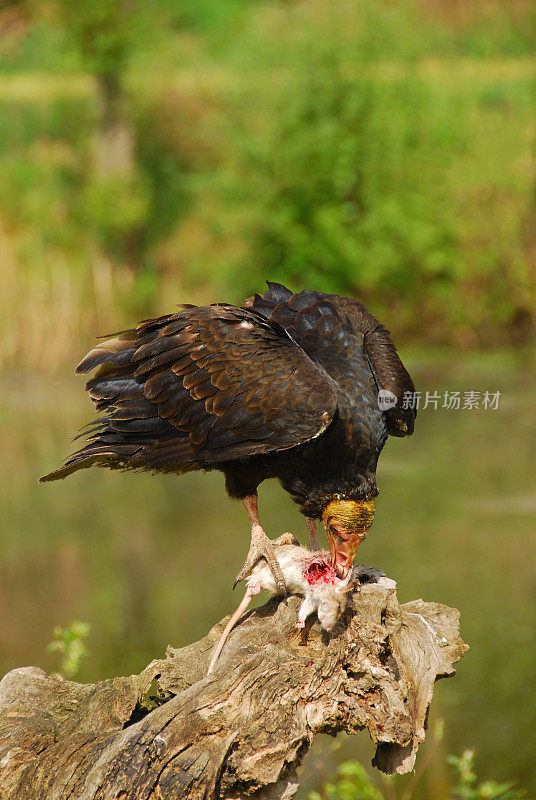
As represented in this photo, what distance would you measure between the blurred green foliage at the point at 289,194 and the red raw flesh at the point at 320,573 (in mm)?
9719

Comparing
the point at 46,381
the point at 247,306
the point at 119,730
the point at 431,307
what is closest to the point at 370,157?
the point at 431,307

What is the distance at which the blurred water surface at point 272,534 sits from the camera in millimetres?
6555

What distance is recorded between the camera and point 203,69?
20.0 meters

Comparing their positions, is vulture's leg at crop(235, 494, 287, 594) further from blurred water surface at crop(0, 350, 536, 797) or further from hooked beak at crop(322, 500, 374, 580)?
blurred water surface at crop(0, 350, 536, 797)

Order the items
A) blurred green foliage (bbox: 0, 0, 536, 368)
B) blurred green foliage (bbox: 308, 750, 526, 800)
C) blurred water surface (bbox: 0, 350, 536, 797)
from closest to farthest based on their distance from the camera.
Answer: blurred green foliage (bbox: 308, 750, 526, 800)
blurred water surface (bbox: 0, 350, 536, 797)
blurred green foliage (bbox: 0, 0, 536, 368)

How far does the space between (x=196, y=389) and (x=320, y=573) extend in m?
0.95

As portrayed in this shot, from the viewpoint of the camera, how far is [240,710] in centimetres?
326
